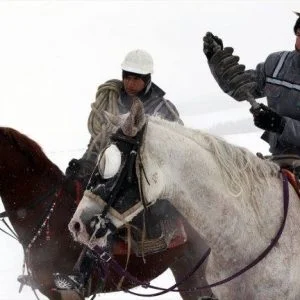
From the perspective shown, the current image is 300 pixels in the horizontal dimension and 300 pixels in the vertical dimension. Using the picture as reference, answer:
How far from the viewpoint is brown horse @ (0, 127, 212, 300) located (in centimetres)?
455

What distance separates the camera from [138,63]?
4680 mm

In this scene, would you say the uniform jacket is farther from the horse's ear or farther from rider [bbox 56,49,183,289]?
the horse's ear

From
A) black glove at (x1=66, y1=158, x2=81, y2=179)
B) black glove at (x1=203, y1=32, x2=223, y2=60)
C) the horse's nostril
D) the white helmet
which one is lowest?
black glove at (x1=66, y1=158, x2=81, y2=179)

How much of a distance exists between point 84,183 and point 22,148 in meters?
0.58

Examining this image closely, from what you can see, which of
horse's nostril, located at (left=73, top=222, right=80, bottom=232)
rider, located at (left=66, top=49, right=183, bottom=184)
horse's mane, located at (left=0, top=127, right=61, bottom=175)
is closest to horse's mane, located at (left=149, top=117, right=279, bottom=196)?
horse's nostril, located at (left=73, top=222, right=80, bottom=232)

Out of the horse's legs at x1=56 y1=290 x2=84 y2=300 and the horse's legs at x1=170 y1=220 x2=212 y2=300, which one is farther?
the horse's legs at x1=170 y1=220 x2=212 y2=300

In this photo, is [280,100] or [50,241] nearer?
[280,100]

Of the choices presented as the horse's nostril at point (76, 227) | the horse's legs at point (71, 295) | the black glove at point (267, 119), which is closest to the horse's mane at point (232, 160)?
the black glove at point (267, 119)

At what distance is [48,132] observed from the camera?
3225 cm

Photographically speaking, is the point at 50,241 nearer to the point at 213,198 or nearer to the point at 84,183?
the point at 84,183

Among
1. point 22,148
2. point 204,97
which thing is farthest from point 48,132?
point 204,97

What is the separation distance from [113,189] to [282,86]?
1.65 meters

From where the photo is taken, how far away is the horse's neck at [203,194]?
3139mm

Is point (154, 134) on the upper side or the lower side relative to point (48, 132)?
upper
